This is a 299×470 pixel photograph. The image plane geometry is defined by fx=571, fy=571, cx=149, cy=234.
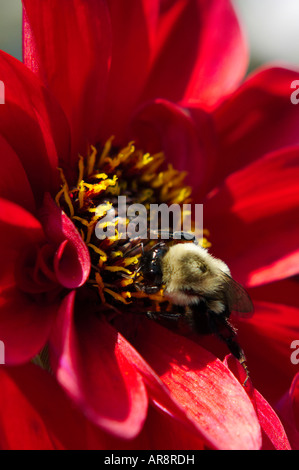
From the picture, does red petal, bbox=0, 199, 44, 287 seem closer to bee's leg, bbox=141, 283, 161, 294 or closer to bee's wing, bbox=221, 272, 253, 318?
bee's leg, bbox=141, 283, 161, 294

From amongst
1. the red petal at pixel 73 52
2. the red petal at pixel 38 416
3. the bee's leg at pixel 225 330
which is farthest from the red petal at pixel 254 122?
the red petal at pixel 38 416

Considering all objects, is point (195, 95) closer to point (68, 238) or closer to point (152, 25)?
point (152, 25)

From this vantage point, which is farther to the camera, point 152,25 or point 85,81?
point 152,25

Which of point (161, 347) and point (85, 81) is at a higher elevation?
point (85, 81)

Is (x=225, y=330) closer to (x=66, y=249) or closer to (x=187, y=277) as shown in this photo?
(x=187, y=277)

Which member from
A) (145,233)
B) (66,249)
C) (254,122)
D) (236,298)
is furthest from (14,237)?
(254,122)

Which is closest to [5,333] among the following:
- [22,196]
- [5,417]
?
[5,417]
